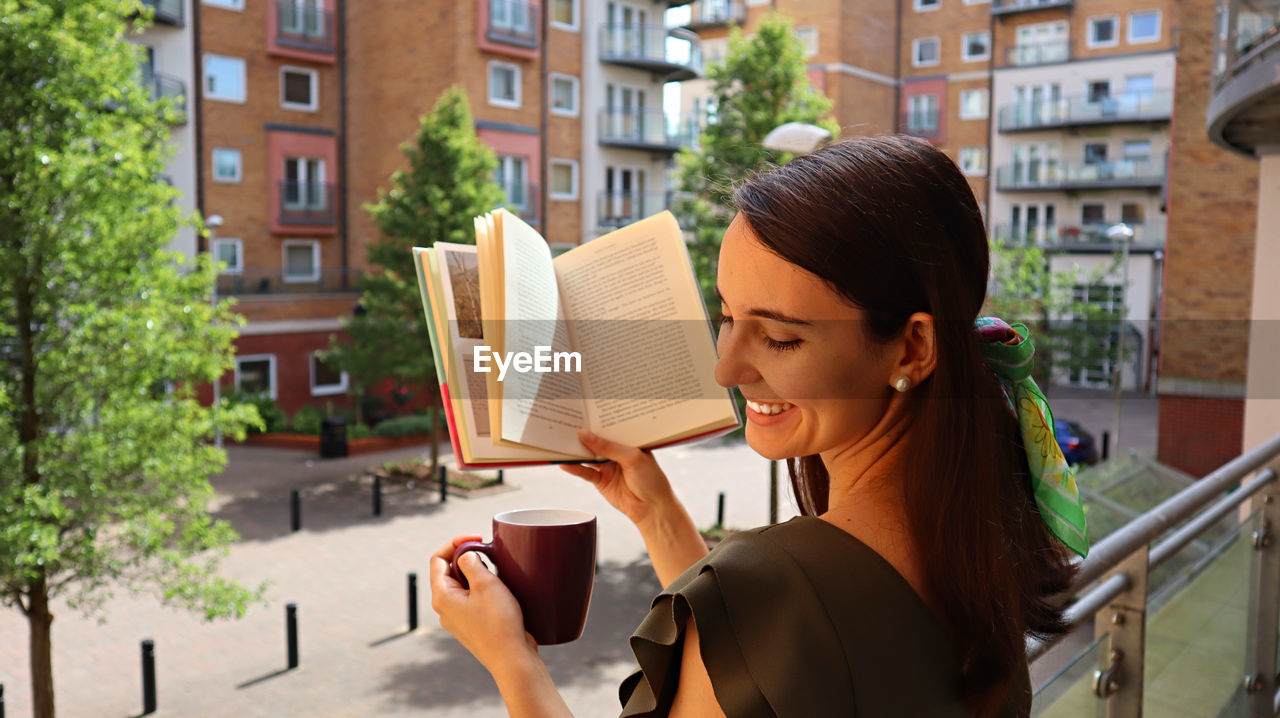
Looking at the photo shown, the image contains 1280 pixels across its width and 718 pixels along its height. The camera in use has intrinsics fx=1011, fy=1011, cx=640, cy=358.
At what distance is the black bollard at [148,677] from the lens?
8.75m

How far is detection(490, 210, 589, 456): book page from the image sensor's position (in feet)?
4.70

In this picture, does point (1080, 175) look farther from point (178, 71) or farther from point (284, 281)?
point (178, 71)

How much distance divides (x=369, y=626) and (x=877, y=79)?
34717 mm

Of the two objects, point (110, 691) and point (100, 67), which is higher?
point (100, 67)

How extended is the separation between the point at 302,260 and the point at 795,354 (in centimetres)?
Answer: 2832

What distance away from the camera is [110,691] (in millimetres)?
9406

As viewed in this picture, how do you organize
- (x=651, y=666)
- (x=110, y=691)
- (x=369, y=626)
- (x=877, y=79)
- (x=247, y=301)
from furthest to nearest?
(x=877, y=79) < (x=247, y=301) < (x=369, y=626) < (x=110, y=691) < (x=651, y=666)

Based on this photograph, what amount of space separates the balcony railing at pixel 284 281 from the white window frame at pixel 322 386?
6.17 feet

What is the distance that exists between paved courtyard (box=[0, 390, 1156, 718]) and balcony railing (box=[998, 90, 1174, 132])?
88.0 feet

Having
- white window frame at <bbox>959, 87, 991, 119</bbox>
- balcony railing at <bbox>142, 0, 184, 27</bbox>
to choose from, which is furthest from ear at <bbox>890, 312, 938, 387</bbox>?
white window frame at <bbox>959, 87, 991, 119</bbox>

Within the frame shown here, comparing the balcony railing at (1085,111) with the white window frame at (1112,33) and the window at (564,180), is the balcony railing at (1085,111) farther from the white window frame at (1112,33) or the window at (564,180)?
the window at (564,180)

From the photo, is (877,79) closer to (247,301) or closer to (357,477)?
(247,301)

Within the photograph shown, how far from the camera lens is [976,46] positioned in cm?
4028

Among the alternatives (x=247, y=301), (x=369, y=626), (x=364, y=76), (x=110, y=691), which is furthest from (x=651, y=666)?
(x=364, y=76)
